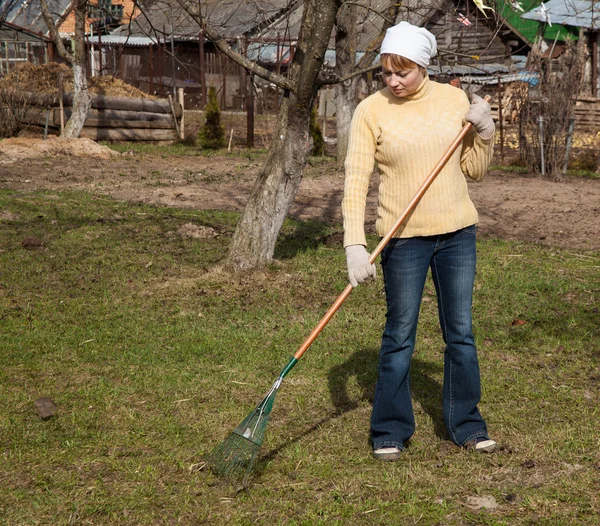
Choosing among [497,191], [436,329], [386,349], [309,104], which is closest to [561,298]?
[436,329]

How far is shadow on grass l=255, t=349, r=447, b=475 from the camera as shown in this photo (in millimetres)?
4168

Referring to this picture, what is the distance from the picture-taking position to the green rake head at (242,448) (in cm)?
355

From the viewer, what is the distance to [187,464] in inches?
148

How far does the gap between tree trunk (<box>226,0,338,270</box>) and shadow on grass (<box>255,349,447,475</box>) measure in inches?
68.1

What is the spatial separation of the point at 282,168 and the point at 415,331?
3094 millimetres

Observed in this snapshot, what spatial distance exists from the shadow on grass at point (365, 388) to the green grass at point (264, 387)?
0.01 meters

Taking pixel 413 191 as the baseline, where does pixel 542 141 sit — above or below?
below

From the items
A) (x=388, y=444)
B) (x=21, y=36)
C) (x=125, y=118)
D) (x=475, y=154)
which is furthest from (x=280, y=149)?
(x=21, y=36)

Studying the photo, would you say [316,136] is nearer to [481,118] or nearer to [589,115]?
[589,115]

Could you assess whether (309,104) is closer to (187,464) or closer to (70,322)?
(70,322)

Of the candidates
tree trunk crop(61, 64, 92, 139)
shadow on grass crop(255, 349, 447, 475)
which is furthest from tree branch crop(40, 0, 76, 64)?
shadow on grass crop(255, 349, 447, 475)

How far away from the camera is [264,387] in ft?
15.5

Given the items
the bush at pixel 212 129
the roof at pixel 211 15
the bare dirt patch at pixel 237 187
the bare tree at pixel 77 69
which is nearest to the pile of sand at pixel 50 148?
the bare dirt patch at pixel 237 187

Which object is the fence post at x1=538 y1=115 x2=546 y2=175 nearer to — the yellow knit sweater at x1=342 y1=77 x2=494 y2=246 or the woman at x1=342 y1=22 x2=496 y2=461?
the woman at x1=342 y1=22 x2=496 y2=461
